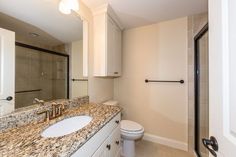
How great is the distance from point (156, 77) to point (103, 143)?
159 cm

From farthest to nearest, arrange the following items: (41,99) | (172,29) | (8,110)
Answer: (172,29) < (41,99) < (8,110)

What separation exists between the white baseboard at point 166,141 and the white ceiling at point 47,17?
2.04 metres

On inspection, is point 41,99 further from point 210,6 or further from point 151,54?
point 151,54

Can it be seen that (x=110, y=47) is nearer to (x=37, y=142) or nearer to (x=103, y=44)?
(x=103, y=44)

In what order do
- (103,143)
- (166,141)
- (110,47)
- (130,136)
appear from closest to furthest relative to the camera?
(103,143)
(130,136)
(110,47)
(166,141)

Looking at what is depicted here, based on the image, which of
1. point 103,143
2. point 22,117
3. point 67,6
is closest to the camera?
point 22,117

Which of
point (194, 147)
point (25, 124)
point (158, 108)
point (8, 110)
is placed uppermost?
point (8, 110)

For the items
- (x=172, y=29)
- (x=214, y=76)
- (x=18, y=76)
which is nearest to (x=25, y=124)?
(x=18, y=76)

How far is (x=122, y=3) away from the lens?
5.72ft

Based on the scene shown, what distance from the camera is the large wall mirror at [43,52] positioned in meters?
0.97

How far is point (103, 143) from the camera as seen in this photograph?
1086mm

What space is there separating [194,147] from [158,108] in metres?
0.76

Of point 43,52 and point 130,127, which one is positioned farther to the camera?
point 130,127

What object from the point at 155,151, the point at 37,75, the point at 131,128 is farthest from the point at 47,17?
the point at 155,151
